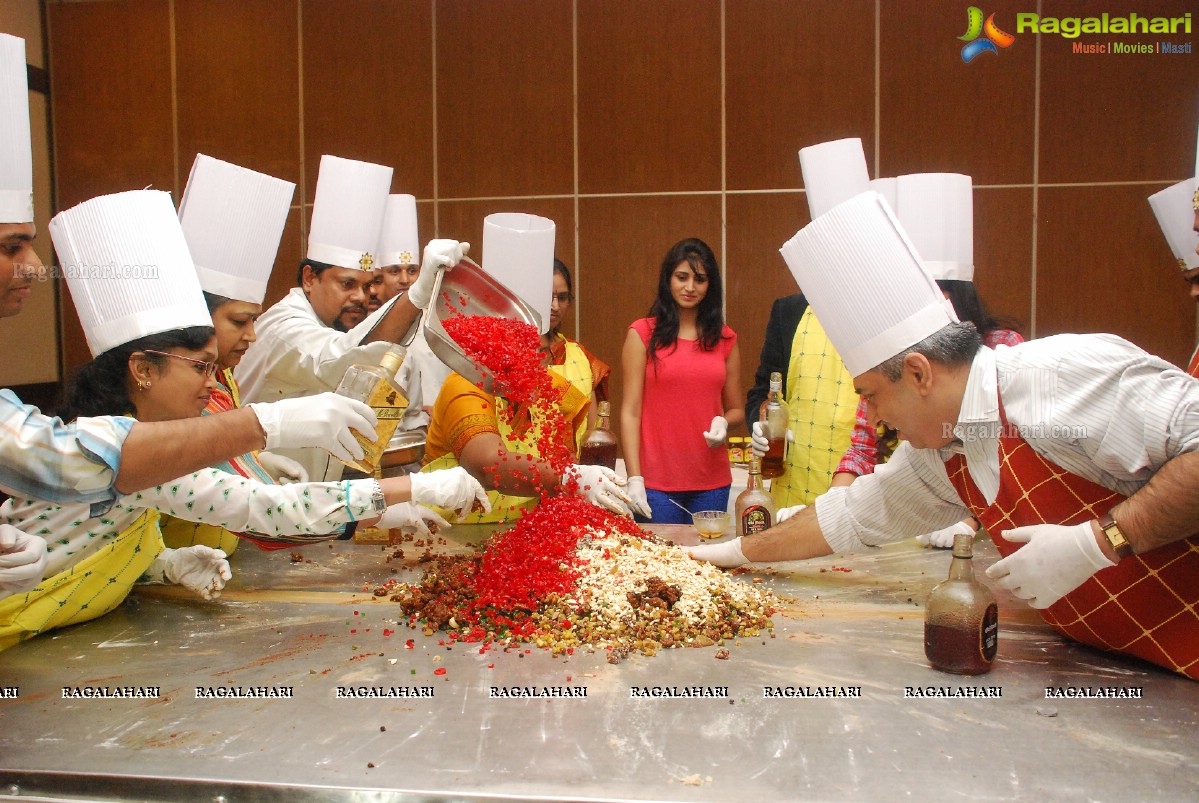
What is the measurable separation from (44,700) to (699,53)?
5016 millimetres

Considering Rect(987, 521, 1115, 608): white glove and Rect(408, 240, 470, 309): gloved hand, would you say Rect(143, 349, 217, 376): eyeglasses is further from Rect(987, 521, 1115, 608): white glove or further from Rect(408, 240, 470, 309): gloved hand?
Rect(987, 521, 1115, 608): white glove

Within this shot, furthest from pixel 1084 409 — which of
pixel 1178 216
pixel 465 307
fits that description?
pixel 1178 216

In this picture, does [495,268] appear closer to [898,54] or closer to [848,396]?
[848,396]

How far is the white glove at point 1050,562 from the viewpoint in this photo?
1.39 metres

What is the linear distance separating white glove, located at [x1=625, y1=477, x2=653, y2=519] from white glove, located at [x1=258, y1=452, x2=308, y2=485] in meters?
0.90

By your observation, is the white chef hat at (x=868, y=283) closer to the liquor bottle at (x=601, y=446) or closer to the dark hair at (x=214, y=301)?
the liquor bottle at (x=601, y=446)

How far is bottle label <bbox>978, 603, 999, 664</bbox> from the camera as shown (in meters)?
1.47

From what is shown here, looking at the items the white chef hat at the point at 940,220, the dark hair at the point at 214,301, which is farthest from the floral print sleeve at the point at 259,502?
the white chef hat at the point at 940,220

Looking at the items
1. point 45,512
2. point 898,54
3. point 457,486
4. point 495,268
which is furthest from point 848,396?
point 898,54

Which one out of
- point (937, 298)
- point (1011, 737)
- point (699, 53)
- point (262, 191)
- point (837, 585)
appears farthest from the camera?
point (699, 53)

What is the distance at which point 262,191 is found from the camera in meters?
2.43

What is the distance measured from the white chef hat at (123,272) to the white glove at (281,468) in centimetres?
59

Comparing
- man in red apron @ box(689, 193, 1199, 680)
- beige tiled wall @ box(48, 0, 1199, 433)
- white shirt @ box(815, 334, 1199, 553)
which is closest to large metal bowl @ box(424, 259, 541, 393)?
man in red apron @ box(689, 193, 1199, 680)

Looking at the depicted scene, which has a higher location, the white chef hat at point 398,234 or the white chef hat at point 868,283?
the white chef hat at point 398,234
